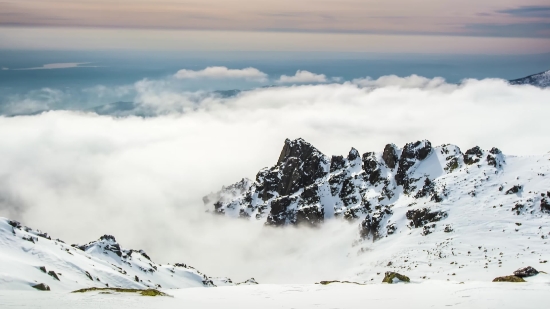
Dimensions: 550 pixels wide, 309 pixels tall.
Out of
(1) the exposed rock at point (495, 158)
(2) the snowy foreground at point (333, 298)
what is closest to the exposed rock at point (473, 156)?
(1) the exposed rock at point (495, 158)

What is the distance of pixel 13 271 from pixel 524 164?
371 ft

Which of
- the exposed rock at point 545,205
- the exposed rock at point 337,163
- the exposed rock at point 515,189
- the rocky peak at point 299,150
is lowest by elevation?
the exposed rock at point 545,205

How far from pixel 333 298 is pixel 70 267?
5076cm

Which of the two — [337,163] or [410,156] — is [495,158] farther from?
[337,163]

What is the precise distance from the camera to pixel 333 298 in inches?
1293

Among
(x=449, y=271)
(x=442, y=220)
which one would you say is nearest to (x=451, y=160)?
(x=442, y=220)

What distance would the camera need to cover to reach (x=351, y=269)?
110 metres

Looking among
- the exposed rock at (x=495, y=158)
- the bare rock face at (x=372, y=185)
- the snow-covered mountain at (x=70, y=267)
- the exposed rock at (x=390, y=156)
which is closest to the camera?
the snow-covered mountain at (x=70, y=267)

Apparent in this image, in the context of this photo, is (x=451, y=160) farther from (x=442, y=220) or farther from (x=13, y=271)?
(x=13, y=271)

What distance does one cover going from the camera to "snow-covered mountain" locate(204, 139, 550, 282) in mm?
86125

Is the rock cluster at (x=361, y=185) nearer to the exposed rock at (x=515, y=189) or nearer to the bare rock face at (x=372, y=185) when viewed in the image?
the bare rock face at (x=372, y=185)

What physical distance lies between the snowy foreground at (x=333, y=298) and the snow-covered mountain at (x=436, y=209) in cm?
4670

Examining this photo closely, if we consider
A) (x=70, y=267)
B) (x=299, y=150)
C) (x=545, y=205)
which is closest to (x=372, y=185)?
(x=299, y=150)

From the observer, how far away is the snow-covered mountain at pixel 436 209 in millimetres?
86125
